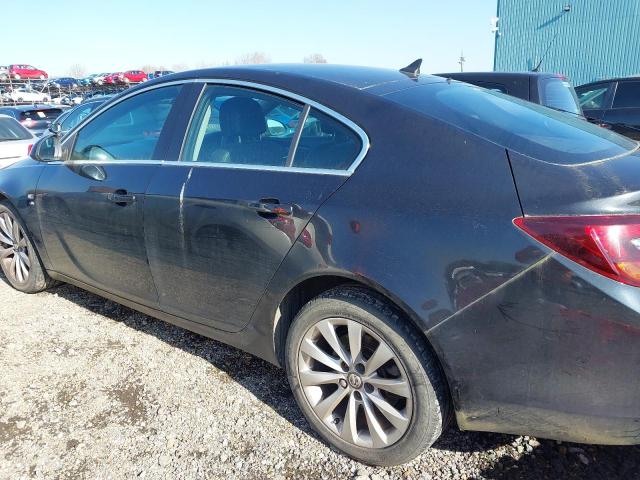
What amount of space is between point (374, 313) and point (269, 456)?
87 centimetres

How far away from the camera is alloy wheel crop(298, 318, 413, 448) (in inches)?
81.1

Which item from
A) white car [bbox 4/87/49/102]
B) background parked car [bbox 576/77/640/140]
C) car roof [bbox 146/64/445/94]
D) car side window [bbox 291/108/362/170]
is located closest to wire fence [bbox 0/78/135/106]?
white car [bbox 4/87/49/102]

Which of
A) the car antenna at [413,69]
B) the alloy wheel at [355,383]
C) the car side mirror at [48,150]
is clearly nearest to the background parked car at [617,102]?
the car antenna at [413,69]

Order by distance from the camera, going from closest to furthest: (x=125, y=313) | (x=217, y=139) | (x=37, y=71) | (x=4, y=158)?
(x=217, y=139) < (x=125, y=313) < (x=4, y=158) < (x=37, y=71)

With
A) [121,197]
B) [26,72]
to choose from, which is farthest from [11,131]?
[26,72]

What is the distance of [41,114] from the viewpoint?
35.8ft

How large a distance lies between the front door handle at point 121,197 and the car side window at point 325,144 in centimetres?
108

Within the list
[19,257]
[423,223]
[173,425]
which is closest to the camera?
[423,223]

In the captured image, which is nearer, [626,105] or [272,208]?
[272,208]

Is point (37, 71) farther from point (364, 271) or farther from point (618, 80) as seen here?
point (364, 271)

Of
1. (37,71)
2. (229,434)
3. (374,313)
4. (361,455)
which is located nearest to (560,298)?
(374,313)

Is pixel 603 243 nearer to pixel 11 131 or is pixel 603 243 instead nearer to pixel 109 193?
pixel 109 193

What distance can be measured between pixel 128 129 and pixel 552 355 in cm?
274

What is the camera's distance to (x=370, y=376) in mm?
2115
